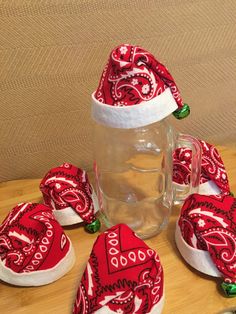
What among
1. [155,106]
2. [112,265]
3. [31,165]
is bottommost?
[31,165]

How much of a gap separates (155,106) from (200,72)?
0.96ft

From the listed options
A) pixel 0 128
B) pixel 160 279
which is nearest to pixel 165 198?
pixel 160 279

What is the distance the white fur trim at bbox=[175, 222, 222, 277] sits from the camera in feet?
1.37

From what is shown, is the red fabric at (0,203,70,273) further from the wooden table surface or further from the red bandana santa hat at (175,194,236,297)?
the red bandana santa hat at (175,194,236,297)

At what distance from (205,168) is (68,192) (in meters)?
0.19

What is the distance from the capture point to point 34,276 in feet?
1.39

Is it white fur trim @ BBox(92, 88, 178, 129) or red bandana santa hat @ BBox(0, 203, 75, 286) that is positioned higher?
white fur trim @ BBox(92, 88, 178, 129)

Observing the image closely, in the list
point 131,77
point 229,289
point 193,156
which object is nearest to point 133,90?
point 131,77

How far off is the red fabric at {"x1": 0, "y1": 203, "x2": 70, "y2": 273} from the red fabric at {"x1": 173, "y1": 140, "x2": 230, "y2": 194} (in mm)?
197

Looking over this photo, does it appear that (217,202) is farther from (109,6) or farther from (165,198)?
(109,6)

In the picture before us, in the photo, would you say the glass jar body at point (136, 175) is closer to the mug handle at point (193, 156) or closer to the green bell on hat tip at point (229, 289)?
the mug handle at point (193, 156)

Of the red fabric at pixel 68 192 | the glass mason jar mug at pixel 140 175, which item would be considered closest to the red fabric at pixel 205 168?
the glass mason jar mug at pixel 140 175

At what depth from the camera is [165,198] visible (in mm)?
545

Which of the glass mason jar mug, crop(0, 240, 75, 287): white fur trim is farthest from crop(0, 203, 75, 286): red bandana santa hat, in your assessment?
the glass mason jar mug
